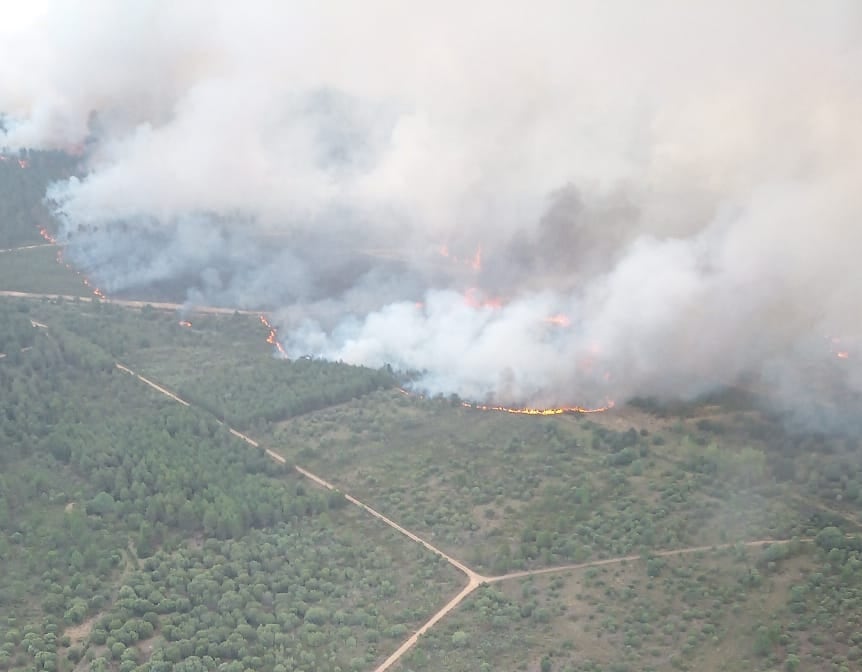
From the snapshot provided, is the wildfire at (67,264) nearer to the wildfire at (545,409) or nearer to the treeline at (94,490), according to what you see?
the treeline at (94,490)

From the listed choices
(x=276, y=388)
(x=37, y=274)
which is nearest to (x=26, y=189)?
(x=37, y=274)

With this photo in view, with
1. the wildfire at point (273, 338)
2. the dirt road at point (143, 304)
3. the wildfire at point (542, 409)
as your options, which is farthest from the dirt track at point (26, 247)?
the wildfire at point (542, 409)

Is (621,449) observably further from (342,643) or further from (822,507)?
(342,643)

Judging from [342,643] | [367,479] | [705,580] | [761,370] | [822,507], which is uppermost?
[761,370]

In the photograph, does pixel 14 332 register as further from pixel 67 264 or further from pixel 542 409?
pixel 542 409

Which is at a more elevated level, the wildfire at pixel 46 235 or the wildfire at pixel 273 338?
the wildfire at pixel 46 235

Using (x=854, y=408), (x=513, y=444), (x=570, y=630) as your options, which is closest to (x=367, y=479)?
(x=513, y=444)

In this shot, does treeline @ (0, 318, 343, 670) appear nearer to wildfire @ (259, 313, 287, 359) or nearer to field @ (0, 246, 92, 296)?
wildfire @ (259, 313, 287, 359)
